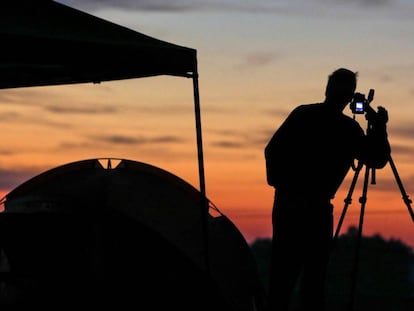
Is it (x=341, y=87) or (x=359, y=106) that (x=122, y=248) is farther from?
(x=341, y=87)

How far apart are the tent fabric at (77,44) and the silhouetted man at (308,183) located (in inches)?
54.4

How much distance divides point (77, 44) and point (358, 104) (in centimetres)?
237

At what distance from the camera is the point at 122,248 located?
10.7 m

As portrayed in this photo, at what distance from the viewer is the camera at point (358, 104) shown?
363 inches

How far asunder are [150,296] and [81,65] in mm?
2783

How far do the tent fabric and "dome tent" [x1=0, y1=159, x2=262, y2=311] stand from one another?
165 cm

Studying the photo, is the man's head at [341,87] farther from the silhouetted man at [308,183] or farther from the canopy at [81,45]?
the canopy at [81,45]

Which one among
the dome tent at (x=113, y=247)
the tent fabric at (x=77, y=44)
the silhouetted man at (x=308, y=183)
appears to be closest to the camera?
the silhouetted man at (x=308, y=183)

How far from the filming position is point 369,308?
1384 cm

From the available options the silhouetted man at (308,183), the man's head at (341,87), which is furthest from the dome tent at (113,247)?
the man's head at (341,87)

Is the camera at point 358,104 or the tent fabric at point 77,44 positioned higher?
the tent fabric at point 77,44

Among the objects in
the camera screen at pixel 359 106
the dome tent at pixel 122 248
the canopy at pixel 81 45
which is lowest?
the dome tent at pixel 122 248

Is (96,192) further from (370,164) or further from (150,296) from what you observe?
(370,164)

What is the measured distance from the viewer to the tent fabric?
28.1 ft
